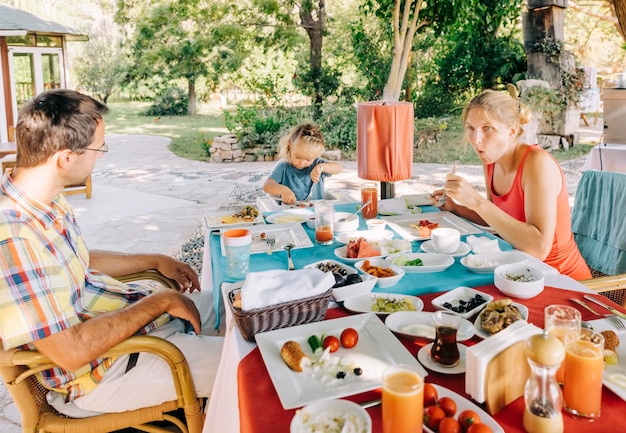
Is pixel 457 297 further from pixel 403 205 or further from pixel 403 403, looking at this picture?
pixel 403 205

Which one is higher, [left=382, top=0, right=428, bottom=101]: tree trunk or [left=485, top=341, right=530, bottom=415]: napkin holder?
[left=382, top=0, right=428, bottom=101]: tree trunk

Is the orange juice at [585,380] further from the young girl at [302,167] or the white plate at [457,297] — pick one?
the young girl at [302,167]

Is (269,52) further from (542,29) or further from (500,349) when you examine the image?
(500,349)

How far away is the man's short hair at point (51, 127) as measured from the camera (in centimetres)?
172

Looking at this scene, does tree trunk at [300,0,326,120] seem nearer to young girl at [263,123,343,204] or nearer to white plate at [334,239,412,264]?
young girl at [263,123,343,204]

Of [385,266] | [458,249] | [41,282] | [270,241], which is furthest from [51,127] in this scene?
[458,249]

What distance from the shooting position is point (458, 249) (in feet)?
7.34

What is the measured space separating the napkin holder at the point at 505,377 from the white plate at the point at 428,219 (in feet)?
4.11

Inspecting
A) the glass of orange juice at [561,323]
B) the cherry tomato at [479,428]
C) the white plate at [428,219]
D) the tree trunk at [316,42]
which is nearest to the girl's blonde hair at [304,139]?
the white plate at [428,219]

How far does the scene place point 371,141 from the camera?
271 centimetres

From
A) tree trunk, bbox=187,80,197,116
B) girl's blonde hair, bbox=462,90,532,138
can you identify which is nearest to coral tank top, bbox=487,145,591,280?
girl's blonde hair, bbox=462,90,532,138

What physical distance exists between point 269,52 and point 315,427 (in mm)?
12234

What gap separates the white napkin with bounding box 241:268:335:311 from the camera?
1.51 m

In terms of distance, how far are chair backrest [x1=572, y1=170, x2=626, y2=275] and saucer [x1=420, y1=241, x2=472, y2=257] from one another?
829 millimetres
